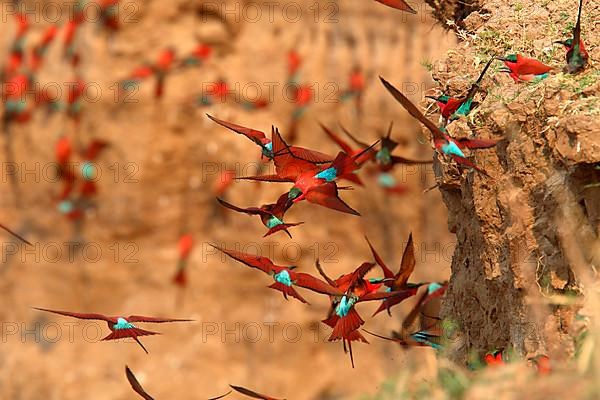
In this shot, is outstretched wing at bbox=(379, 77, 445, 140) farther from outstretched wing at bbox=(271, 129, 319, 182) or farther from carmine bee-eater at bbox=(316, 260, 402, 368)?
carmine bee-eater at bbox=(316, 260, 402, 368)

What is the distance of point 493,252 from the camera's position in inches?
155

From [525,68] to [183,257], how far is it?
17.8 feet

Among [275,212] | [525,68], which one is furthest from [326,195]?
[525,68]

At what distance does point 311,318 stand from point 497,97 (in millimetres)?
5071

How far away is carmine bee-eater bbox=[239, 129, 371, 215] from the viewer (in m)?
3.79

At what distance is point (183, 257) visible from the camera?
884 cm

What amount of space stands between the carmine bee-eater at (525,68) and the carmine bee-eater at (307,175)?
622 mm

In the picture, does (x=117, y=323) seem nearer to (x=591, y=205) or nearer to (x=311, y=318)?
(x=591, y=205)

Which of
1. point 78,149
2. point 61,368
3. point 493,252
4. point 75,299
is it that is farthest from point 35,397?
point 493,252

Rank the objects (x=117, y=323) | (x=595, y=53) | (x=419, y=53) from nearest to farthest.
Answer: (x=595, y=53) < (x=117, y=323) < (x=419, y=53)

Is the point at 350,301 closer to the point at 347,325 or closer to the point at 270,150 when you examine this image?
the point at 347,325

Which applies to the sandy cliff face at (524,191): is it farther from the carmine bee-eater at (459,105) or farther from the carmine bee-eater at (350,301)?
the carmine bee-eater at (350,301)

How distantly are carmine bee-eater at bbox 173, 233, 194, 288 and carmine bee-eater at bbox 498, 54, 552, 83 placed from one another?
5278mm

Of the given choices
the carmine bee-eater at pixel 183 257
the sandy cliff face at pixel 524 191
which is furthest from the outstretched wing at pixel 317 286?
the carmine bee-eater at pixel 183 257
